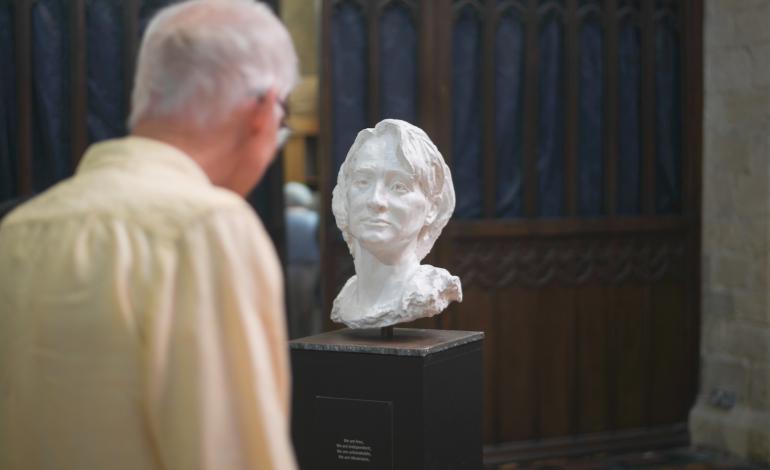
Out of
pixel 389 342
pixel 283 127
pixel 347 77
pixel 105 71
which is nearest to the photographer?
pixel 283 127

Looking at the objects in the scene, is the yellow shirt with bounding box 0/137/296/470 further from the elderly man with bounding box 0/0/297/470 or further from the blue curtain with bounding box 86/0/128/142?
the blue curtain with bounding box 86/0/128/142

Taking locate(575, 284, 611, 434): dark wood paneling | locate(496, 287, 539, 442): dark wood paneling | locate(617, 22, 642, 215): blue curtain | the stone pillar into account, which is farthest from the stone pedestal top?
locate(617, 22, 642, 215): blue curtain

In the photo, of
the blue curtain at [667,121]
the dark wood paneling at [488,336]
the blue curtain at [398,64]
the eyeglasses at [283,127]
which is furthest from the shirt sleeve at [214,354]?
the blue curtain at [667,121]

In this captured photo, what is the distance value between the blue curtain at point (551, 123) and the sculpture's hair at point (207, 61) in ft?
16.8

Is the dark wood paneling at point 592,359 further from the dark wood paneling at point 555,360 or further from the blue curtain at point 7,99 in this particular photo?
the blue curtain at point 7,99

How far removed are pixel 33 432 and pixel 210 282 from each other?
0.36 m

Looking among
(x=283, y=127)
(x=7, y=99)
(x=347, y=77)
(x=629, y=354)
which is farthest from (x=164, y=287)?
(x=629, y=354)

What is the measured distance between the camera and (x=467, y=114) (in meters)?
6.43

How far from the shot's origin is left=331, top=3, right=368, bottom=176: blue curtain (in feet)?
19.9

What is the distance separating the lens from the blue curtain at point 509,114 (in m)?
6.51

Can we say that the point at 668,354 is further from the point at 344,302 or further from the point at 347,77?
the point at 344,302

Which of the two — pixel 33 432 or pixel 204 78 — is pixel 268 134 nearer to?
pixel 204 78

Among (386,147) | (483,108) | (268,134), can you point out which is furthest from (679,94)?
(268,134)

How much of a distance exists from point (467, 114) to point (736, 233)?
5.78 ft
